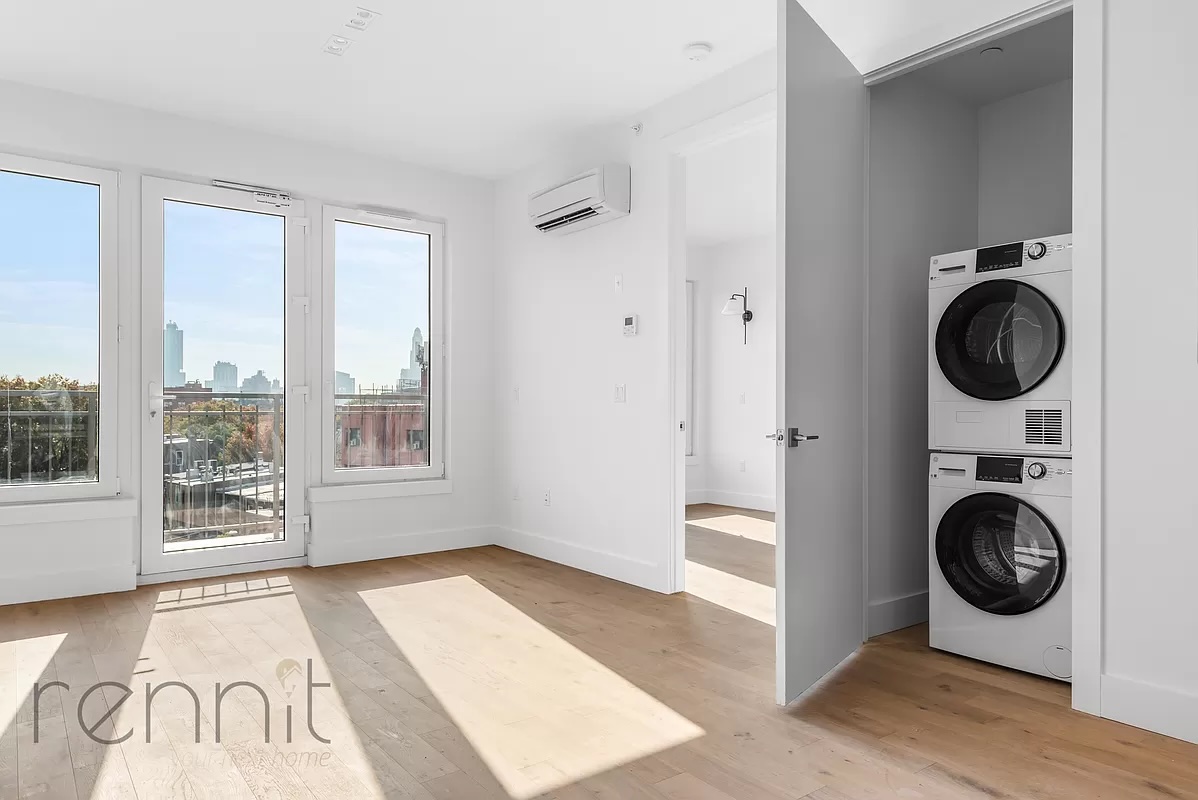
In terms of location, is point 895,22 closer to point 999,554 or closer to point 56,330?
point 999,554

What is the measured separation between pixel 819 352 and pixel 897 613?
4.63 feet

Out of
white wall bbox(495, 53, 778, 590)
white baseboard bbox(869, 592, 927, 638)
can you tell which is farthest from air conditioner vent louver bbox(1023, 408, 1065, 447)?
white wall bbox(495, 53, 778, 590)

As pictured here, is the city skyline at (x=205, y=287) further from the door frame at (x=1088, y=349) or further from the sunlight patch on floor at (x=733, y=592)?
the door frame at (x=1088, y=349)

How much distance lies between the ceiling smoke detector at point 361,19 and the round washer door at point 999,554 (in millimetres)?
3120

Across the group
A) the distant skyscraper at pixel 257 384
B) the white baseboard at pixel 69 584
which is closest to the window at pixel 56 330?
the white baseboard at pixel 69 584

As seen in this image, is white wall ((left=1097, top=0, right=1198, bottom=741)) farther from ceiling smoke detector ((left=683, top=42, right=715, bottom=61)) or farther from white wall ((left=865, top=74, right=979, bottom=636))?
ceiling smoke detector ((left=683, top=42, right=715, bottom=61))

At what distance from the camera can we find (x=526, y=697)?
2529 millimetres

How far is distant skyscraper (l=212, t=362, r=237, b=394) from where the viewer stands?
440 centimetres

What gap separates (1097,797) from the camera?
1850 millimetres

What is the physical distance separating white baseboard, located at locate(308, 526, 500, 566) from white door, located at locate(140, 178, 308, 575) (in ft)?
0.61

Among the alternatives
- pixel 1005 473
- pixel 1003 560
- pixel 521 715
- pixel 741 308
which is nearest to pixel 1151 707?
pixel 1003 560

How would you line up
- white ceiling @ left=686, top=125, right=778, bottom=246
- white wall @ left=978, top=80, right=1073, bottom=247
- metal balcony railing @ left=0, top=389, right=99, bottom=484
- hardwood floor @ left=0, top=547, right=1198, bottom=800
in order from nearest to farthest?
1. hardwood floor @ left=0, top=547, right=1198, bottom=800
2. white wall @ left=978, top=80, right=1073, bottom=247
3. metal balcony railing @ left=0, top=389, right=99, bottom=484
4. white ceiling @ left=686, top=125, right=778, bottom=246

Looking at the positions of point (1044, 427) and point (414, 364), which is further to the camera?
point (414, 364)

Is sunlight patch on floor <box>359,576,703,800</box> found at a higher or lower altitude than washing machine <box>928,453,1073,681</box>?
lower
